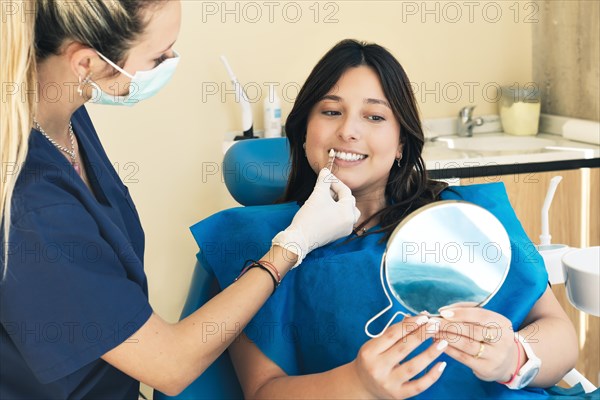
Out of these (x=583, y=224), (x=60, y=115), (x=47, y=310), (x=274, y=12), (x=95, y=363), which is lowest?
(x=583, y=224)

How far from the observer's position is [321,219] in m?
1.44

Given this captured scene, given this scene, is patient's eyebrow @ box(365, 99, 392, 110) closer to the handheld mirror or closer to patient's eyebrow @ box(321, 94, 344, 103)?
patient's eyebrow @ box(321, 94, 344, 103)

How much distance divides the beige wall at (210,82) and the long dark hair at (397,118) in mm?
1246

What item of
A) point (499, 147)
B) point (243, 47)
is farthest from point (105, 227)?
point (499, 147)

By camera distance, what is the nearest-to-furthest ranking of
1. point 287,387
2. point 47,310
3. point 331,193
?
point 47,310 → point 287,387 → point 331,193

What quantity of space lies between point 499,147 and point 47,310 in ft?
7.28

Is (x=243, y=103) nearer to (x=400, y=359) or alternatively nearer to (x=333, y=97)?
(x=333, y=97)

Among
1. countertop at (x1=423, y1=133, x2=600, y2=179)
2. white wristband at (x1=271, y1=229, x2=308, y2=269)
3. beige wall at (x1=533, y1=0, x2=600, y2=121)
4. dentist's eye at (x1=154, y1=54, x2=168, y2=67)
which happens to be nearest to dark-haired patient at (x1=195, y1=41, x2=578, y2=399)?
white wristband at (x1=271, y1=229, x2=308, y2=269)

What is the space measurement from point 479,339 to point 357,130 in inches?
22.2

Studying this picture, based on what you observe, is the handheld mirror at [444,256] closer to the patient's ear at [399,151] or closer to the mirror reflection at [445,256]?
the mirror reflection at [445,256]

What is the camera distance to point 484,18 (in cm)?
328

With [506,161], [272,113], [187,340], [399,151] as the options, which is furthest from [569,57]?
[187,340]

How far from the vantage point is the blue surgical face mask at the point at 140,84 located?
127cm

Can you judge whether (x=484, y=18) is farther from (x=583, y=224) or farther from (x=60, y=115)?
(x=60, y=115)
